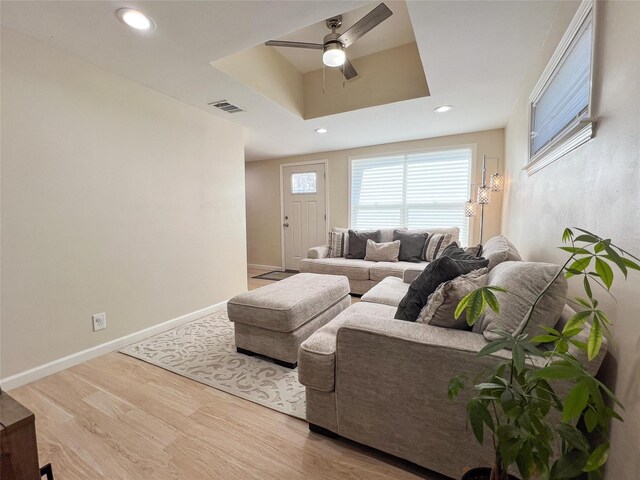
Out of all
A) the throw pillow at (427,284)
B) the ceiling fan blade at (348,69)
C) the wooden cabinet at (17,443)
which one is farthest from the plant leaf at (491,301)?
the ceiling fan blade at (348,69)

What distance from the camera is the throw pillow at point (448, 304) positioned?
1.27 metres

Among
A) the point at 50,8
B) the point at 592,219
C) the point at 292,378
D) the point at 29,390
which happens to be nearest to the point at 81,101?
the point at 50,8

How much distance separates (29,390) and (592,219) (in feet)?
10.4

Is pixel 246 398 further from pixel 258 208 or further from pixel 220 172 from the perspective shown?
pixel 258 208

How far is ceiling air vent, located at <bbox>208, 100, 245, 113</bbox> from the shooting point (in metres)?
2.80

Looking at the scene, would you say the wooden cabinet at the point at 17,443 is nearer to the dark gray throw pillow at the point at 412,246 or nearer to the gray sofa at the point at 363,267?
the gray sofa at the point at 363,267

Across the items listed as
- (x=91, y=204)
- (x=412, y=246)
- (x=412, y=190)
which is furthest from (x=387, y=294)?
(x=412, y=190)

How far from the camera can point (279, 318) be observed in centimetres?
196

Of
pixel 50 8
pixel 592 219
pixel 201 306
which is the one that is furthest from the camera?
pixel 201 306

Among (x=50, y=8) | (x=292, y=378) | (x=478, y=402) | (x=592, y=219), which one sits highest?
(x=50, y=8)

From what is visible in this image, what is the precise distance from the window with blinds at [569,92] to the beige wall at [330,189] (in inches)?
86.7

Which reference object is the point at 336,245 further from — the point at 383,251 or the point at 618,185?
the point at 618,185

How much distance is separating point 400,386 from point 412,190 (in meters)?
3.64

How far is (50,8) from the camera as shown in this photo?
1.54m
